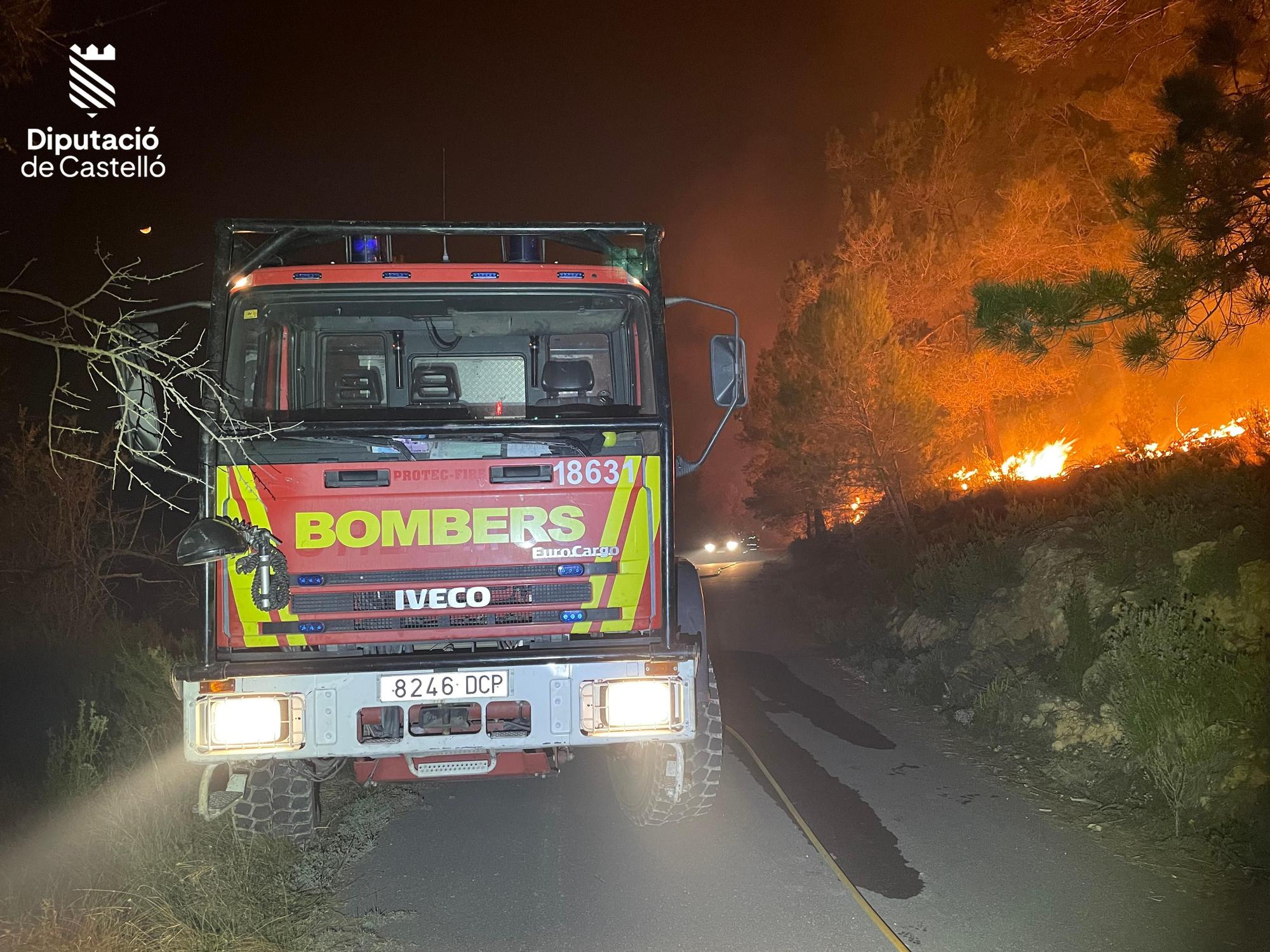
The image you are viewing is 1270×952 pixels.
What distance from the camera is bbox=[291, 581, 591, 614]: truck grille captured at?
498 cm

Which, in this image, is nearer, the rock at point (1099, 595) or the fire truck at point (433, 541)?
the fire truck at point (433, 541)

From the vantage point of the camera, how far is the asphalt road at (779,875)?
451 centimetres

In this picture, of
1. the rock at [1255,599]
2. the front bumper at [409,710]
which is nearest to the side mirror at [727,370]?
the front bumper at [409,710]

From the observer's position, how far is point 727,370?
18.5ft

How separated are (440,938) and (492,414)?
269 cm

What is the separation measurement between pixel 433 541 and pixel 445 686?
736 millimetres

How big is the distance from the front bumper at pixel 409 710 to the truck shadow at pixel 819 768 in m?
1.48

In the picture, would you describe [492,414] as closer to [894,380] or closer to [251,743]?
[251,743]

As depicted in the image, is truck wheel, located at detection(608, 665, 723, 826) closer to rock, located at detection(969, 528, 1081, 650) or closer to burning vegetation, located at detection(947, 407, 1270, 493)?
rock, located at detection(969, 528, 1081, 650)

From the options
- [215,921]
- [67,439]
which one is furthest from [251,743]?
[67,439]

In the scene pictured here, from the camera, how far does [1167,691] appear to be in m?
6.61

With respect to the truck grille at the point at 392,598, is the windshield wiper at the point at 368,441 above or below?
above

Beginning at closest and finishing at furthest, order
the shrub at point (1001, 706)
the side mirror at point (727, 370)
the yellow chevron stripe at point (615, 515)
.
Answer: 1. the yellow chevron stripe at point (615, 515)
2. the side mirror at point (727, 370)
3. the shrub at point (1001, 706)

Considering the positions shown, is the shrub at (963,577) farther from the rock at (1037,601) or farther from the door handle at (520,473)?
the door handle at (520,473)
